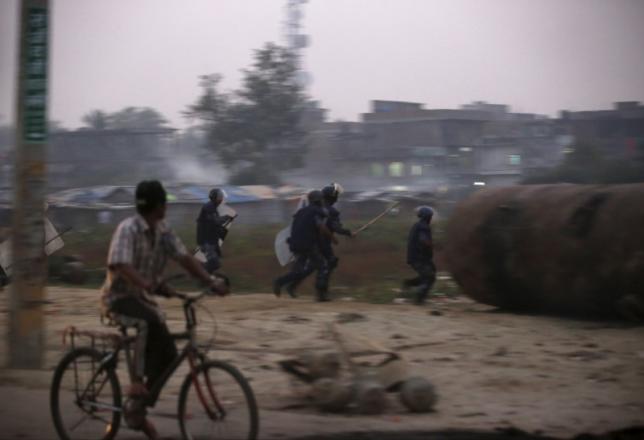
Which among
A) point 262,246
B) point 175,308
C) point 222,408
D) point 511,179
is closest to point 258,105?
point 511,179

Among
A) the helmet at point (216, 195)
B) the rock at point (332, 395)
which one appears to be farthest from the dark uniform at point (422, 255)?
the rock at point (332, 395)

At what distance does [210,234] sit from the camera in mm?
13594

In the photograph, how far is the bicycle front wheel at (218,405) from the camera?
501 cm

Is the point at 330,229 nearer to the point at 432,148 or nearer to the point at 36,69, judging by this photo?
the point at 36,69

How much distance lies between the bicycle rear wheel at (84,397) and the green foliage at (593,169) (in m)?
30.2

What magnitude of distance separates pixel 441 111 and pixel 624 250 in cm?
4856

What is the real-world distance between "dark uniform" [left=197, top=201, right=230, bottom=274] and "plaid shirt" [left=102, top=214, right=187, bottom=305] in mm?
8088

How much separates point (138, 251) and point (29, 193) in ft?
8.86

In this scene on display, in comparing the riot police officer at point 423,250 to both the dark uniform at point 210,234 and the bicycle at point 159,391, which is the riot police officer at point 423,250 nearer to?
the dark uniform at point 210,234

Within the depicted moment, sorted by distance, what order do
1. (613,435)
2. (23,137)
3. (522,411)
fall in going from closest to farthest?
(613,435) → (522,411) → (23,137)

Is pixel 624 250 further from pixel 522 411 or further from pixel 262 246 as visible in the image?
pixel 262 246

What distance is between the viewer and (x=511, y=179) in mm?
50000

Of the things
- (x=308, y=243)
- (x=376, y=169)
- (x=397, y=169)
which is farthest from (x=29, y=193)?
(x=376, y=169)

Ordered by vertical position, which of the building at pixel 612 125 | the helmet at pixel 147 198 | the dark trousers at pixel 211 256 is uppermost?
the building at pixel 612 125
